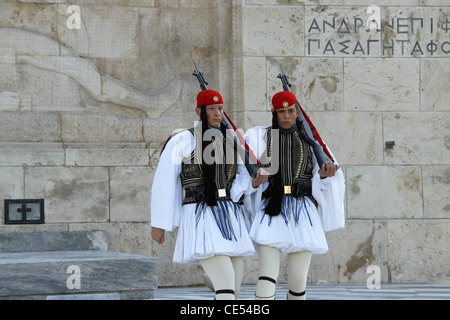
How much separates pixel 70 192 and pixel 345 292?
312 cm

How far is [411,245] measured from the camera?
11.2 meters

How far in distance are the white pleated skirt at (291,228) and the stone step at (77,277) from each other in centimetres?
89

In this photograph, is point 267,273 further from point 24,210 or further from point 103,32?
point 103,32

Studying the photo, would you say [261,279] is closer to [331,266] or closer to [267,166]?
[267,166]

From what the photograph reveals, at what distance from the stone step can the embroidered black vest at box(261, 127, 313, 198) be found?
4.04 feet

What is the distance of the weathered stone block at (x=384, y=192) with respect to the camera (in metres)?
11.2

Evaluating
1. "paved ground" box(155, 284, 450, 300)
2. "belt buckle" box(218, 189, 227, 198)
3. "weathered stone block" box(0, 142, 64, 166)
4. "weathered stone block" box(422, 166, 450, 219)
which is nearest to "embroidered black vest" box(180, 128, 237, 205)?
"belt buckle" box(218, 189, 227, 198)

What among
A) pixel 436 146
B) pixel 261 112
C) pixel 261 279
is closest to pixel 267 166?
pixel 261 279

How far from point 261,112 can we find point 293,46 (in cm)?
81

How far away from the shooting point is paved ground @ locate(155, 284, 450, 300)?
934 centimetres

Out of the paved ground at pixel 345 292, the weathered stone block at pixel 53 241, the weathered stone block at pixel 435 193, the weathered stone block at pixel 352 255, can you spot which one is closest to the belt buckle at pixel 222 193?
the paved ground at pixel 345 292

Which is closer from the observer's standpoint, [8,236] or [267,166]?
[267,166]

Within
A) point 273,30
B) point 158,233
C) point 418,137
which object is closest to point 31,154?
point 273,30

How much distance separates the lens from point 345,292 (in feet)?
32.8
